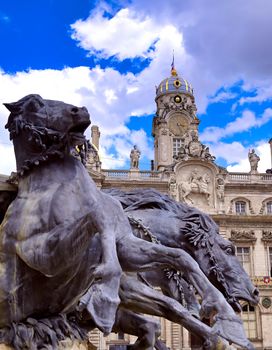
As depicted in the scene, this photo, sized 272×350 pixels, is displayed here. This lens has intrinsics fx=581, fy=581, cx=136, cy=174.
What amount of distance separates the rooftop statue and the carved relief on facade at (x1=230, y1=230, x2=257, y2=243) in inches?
1208

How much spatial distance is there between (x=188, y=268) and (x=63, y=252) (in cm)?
85

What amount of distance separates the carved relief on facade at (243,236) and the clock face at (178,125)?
923 cm

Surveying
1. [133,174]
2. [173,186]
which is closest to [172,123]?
[133,174]

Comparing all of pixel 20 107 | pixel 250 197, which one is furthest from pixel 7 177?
pixel 250 197

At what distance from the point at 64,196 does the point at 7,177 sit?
0.73 metres

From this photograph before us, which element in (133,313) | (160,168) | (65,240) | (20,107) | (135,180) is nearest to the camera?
(65,240)

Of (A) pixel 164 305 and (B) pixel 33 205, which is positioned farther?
(A) pixel 164 305

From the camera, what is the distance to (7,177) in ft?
14.7

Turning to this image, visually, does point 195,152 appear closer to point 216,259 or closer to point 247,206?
point 247,206

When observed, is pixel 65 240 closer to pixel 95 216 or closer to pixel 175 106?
pixel 95 216

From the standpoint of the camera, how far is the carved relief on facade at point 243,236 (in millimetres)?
34562

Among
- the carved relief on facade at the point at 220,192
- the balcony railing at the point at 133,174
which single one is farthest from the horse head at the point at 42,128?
the carved relief on facade at the point at 220,192

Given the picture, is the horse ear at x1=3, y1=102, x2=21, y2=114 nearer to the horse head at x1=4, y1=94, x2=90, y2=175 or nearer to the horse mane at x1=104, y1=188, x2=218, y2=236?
the horse head at x1=4, y1=94, x2=90, y2=175

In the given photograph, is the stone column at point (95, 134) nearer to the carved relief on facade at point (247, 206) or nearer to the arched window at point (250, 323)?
the carved relief on facade at point (247, 206)
